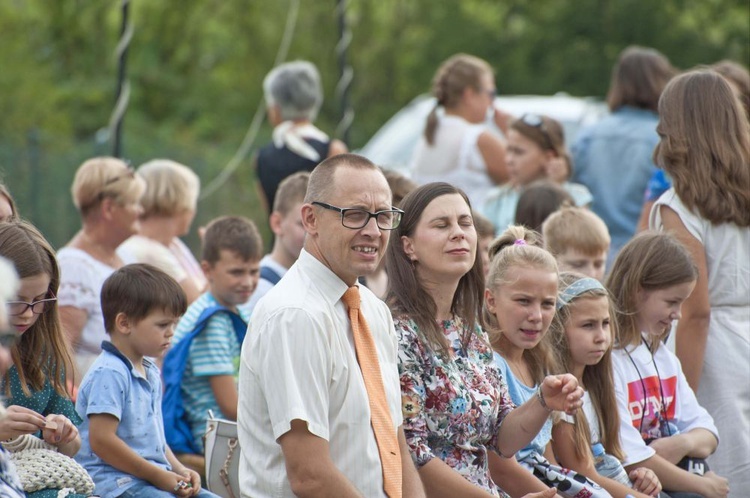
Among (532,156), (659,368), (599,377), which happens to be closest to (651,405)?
(659,368)

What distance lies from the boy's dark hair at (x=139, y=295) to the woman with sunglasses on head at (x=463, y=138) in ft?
10.9

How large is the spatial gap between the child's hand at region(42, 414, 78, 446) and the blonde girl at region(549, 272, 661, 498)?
1.91m

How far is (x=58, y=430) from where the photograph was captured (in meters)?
3.82

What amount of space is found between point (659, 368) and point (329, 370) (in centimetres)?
223

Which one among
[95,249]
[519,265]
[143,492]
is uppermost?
[519,265]

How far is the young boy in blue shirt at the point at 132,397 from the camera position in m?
4.25

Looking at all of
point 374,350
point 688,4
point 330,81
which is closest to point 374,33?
point 330,81

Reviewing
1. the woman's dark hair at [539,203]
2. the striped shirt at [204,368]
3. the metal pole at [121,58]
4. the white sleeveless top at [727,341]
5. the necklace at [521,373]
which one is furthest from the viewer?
the metal pole at [121,58]

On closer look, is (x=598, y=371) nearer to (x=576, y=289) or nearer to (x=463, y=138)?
(x=576, y=289)

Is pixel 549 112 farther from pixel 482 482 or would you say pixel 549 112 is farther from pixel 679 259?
pixel 482 482

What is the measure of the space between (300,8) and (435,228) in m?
16.5

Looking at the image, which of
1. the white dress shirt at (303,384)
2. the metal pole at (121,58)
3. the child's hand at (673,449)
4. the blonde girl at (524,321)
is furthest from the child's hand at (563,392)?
the metal pole at (121,58)

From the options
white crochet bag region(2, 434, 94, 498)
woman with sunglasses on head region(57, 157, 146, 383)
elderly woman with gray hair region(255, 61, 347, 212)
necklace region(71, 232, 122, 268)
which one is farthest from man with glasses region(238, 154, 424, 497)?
elderly woman with gray hair region(255, 61, 347, 212)

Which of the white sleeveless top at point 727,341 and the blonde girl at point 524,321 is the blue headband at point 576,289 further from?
the white sleeveless top at point 727,341
